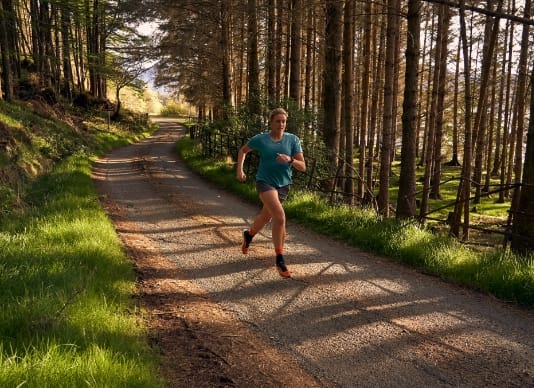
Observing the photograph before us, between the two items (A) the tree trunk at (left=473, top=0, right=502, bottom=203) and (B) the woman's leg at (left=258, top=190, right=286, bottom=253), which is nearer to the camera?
(B) the woman's leg at (left=258, top=190, right=286, bottom=253)

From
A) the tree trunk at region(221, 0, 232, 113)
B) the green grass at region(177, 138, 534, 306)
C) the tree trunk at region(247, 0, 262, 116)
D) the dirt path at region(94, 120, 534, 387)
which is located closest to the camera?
the dirt path at region(94, 120, 534, 387)

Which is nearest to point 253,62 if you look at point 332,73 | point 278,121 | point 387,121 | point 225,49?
point 225,49

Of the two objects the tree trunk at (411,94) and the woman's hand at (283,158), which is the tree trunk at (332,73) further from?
the woman's hand at (283,158)

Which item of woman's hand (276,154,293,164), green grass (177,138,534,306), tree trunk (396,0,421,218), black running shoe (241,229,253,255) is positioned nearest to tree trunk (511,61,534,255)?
green grass (177,138,534,306)

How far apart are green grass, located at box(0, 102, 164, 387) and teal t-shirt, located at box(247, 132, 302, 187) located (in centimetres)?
218

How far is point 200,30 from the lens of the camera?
18.8 metres

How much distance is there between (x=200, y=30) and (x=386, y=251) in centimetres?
1480

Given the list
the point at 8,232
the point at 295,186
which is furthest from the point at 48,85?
the point at 8,232

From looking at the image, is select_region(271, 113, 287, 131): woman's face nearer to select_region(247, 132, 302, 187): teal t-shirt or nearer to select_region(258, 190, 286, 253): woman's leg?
select_region(247, 132, 302, 187): teal t-shirt

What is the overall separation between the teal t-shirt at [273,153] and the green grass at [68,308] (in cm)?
218

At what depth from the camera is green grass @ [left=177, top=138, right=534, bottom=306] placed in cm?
545

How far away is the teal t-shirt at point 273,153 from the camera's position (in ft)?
19.0

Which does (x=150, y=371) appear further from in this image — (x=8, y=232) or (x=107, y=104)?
(x=107, y=104)

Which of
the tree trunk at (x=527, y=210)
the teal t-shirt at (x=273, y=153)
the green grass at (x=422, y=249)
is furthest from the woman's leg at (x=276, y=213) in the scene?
the tree trunk at (x=527, y=210)
